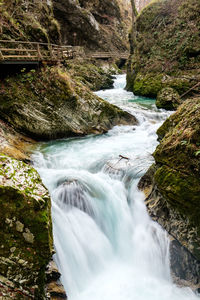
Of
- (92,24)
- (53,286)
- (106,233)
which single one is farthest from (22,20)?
(92,24)

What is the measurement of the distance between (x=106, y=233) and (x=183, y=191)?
2288 millimetres

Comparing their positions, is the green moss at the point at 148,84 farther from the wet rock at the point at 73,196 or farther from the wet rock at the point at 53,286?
the wet rock at the point at 53,286

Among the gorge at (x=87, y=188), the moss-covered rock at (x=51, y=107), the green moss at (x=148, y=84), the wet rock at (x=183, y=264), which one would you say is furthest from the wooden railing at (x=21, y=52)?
the green moss at (x=148, y=84)

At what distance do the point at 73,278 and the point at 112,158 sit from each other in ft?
14.1

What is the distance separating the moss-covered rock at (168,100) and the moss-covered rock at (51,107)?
4131mm

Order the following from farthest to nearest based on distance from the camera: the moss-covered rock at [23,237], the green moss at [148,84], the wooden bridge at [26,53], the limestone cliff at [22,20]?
the green moss at [148,84] < the limestone cliff at [22,20] < the wooden bridge at [26,53] < the moss-covered rock at [23,237]

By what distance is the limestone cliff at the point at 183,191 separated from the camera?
3930mm

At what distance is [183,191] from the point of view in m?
3.99

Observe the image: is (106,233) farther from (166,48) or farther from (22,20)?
(166,48)

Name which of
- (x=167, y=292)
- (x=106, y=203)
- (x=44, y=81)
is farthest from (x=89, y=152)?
(x=167, y=292)

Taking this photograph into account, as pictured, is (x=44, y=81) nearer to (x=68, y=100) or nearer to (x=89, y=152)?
(x=68, y=100)

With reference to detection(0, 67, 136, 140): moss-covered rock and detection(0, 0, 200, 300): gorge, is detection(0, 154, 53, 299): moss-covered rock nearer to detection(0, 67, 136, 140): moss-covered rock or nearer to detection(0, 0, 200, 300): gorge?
Result: detection(0, 0, 200, 300): gorge

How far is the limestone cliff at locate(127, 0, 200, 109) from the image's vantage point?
14805mm

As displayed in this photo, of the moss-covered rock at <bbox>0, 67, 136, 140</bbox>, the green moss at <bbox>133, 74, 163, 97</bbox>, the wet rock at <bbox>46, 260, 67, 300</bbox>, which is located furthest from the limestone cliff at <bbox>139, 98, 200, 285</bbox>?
the green moss at <bbox>133, 74, 163, 97</bbox>
